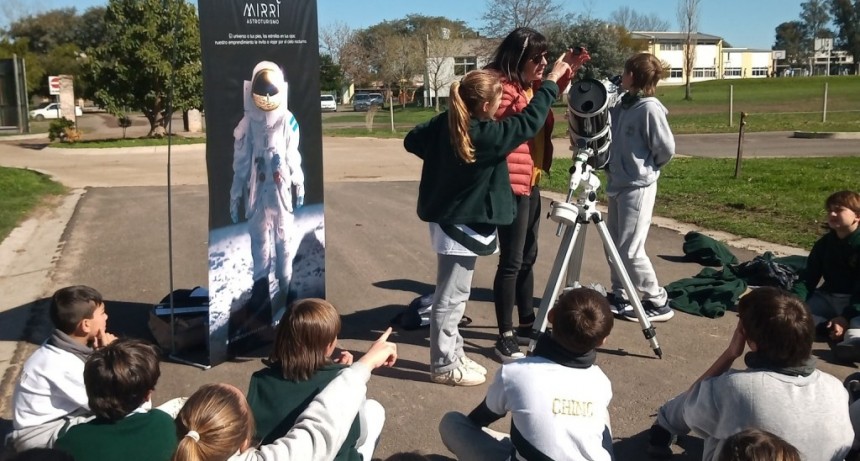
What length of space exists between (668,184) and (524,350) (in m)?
8.33

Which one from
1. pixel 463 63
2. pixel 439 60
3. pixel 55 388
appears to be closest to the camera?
pixel 55 388

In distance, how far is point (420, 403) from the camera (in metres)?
4.39

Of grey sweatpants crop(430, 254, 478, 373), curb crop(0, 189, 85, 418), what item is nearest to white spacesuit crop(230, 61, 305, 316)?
grey sweatpants crop(430, 254, 478, 373)

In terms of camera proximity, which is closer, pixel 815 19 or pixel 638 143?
pixel 638 143

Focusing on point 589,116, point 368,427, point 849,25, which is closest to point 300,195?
point 589,116

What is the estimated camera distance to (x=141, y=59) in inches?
901

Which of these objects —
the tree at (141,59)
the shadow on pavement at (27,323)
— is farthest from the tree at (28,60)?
the shadow on pavement at (27,323)

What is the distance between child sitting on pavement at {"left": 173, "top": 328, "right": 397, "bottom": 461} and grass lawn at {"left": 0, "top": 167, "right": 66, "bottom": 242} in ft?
24.7

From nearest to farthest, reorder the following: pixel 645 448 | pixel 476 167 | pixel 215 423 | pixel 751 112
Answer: pixel 215 423, pixel 645 448, pixel 476 167, pixel 751 112

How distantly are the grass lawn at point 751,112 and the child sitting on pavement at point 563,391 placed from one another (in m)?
24.2

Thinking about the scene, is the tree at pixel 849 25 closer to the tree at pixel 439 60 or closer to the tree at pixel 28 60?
the tree at pixel 439 60

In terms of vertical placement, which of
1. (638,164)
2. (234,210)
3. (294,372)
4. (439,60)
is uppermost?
(439,60)

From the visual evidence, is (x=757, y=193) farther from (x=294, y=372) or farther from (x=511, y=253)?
(x=294, y=372)

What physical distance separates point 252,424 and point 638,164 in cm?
389
